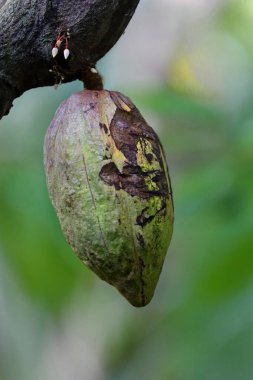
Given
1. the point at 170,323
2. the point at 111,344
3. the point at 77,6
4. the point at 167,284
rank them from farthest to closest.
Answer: the point at 167,284 → the point at 111,344 → the point at 170,323 → the point at 77,6

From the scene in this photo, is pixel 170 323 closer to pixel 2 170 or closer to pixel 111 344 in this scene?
pixel 2 170

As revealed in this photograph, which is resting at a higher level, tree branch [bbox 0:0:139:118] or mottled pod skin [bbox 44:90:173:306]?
tree branch [bbox 0:0:139:118]

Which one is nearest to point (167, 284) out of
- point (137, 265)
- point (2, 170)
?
point (2, 170)

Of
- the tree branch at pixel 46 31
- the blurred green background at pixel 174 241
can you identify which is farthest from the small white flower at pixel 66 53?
the blurred green background at pixel 174 241

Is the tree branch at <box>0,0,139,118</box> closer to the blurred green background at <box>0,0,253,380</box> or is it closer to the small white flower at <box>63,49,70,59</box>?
the small white flower at <box>63,49,70,59</box>

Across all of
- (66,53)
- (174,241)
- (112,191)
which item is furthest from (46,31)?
(174,241)

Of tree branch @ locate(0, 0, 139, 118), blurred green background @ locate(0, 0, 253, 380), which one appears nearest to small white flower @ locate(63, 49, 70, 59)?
tree branch @ locate(0, 0, 139, 118)

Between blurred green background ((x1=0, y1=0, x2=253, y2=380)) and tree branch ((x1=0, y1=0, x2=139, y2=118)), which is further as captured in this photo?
blurred green background ((x1=0, y1=0, x2=253, y2=380))
